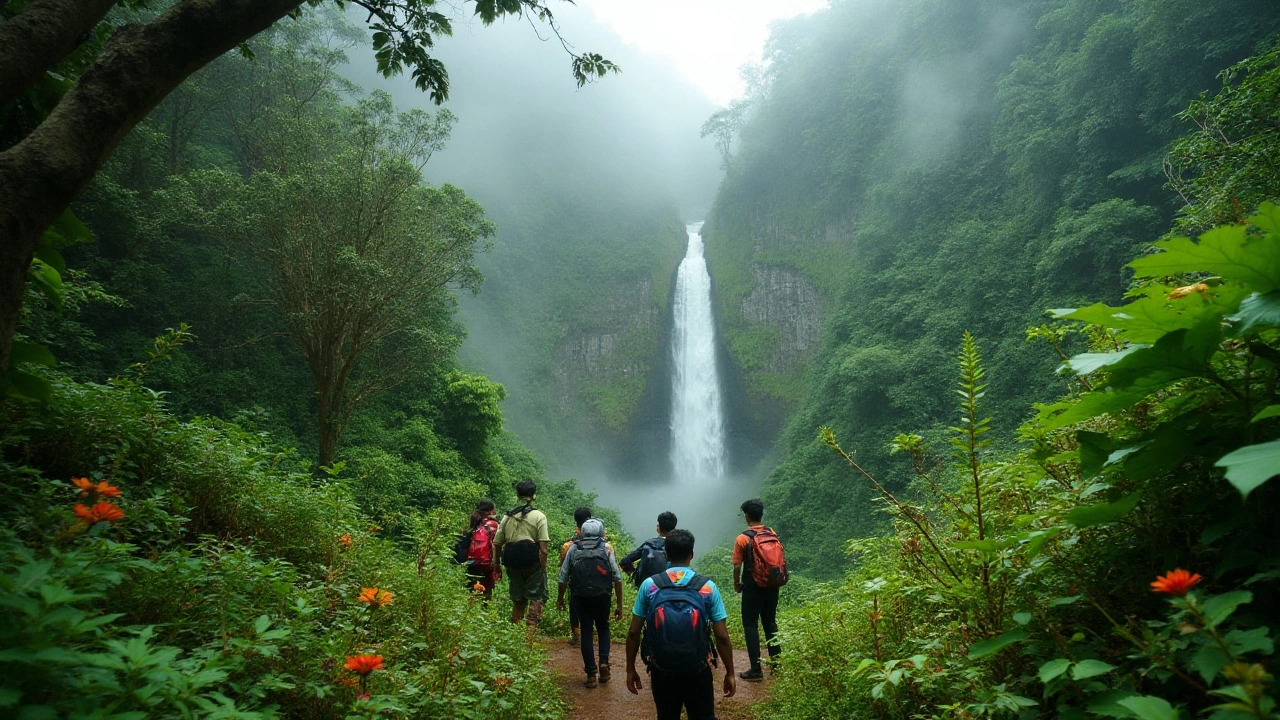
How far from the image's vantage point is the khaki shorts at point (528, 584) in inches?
200

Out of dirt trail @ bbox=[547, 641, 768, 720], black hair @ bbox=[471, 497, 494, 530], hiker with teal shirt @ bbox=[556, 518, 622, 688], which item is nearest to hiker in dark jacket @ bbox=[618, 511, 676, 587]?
hiker with teal shirt @ bbox=[556, 518, 622, 688]

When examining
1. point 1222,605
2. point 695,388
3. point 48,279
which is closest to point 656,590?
point 1222,605

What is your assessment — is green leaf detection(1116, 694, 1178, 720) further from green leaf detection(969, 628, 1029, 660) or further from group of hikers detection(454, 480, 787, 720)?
group of hikers detection(454, 480, 787, 720)

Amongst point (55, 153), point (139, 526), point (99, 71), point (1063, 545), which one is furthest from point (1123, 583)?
point (139, 526)

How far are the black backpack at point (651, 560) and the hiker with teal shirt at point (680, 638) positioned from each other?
172 cm

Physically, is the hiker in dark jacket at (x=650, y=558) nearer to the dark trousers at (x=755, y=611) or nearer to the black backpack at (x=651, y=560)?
the black backpack at (x=651, y=560)

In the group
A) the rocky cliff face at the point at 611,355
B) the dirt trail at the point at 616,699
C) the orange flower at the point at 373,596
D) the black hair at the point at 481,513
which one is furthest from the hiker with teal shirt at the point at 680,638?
the rocky cliff face at the point at 611,355

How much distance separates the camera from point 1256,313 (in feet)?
3.29

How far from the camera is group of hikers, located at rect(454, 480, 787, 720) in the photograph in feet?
8.86

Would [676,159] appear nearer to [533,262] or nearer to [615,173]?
[615,173]

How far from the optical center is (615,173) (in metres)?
48.1

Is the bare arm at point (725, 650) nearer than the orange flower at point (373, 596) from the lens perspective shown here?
No

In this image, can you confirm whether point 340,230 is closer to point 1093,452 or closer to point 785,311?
point 1093,452

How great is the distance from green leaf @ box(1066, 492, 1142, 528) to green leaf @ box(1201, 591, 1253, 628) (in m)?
0.24
